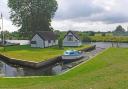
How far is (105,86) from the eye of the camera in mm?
19719

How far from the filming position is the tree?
9456 cm

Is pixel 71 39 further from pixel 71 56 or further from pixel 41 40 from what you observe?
pixel 71 56

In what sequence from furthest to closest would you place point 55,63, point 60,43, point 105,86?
1. point 60,43
2. point 55,63
3. point 105,86

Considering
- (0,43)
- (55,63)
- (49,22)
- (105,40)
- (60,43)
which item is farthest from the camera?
(105,40)

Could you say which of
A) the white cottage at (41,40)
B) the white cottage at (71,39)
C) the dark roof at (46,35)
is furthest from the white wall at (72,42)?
the white cottage at (41,40)

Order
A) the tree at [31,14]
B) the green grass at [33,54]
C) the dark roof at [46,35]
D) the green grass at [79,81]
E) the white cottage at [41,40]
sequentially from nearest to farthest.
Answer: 1. the green grass at [79,81]
2. the green grass at [33,54]
3. the white cottage at [41,40]
4. the dark roof at [46,35]
5. the tree at [31,14]

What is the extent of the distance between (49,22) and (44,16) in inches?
164

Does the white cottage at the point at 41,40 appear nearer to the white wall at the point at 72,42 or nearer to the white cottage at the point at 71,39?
the white wall at the point at 72,42

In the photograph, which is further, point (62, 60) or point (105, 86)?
point (62, 60)

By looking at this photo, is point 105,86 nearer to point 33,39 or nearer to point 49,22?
point 33,39

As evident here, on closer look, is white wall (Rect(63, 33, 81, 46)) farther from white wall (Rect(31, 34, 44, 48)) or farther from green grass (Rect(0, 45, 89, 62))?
green grass (Rect(0, 45, 89, 62))

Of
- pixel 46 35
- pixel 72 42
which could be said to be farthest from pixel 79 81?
pixel 72 42

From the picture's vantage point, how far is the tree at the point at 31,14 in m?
94.6

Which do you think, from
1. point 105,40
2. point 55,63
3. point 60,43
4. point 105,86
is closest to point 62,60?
Result: point 55,63
